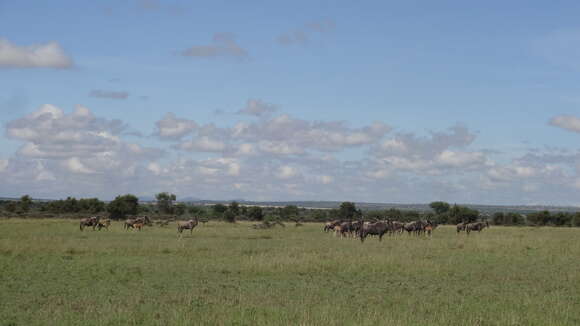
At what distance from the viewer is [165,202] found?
95125 mm

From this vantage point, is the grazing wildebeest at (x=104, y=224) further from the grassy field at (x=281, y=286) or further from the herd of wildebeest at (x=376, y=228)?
the grassy field at (x=281, y=286)

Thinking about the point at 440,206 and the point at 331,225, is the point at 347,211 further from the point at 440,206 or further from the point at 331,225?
the point at 331,225

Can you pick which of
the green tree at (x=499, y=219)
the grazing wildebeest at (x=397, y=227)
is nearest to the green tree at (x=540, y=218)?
the green tree at (x=499, y=219)

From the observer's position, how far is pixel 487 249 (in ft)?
88.4


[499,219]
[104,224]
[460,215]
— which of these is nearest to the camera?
[104,224]

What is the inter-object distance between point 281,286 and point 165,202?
81.1 m

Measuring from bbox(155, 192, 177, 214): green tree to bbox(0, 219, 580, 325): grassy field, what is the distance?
63.0 m

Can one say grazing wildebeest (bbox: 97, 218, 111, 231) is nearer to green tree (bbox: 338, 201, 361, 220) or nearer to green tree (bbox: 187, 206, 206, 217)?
green tree (bbox: 187, 206, 206, 217)

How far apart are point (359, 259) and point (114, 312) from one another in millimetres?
11209

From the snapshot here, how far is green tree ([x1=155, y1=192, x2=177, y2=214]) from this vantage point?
89500mm

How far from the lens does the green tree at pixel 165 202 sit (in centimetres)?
8950

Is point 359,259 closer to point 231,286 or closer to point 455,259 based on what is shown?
point 455,259

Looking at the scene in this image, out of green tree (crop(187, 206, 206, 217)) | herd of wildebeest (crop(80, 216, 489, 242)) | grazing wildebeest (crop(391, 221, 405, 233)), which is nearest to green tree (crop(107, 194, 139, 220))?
green tree (crop(187, 206, 206, 217))

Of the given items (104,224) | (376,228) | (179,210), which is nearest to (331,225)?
(376,228)
